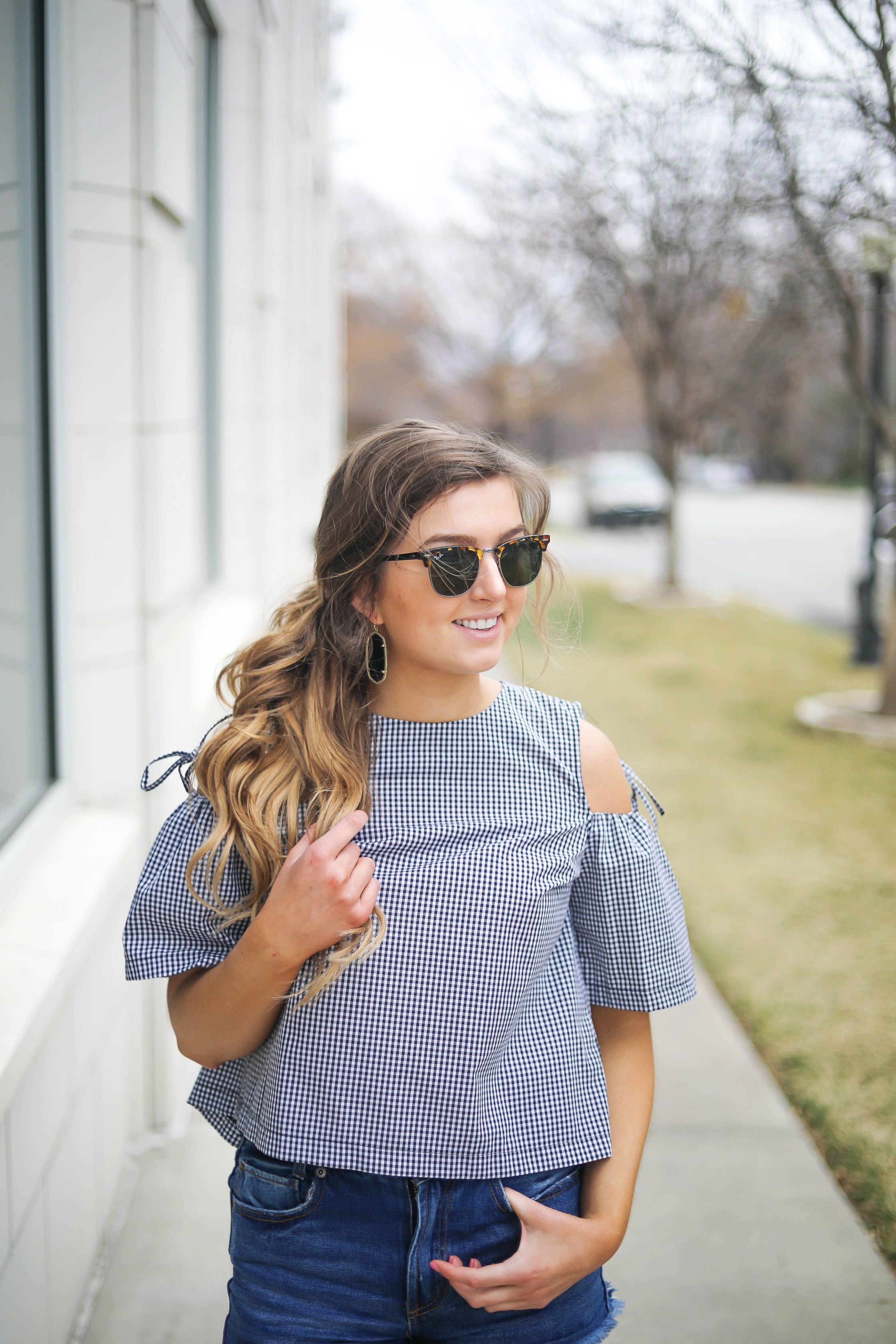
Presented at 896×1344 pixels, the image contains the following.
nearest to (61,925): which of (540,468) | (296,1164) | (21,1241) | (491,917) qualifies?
(21,1241)

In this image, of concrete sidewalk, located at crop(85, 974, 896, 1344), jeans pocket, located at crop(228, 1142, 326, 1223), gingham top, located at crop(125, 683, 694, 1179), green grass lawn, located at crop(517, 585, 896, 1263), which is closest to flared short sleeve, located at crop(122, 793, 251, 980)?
gingham top, located at crop(125, 683, 694, 1179)

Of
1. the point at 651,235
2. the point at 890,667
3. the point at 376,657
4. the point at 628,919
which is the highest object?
the point at 651,235

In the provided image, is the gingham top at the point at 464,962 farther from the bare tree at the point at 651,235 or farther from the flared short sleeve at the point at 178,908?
the bare tree at the point at 651,235

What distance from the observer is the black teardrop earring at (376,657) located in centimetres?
168

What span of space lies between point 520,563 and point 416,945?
54 centimetres

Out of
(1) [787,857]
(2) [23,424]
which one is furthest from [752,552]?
(2) [23,424]

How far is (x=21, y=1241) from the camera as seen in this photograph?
2.12 metres

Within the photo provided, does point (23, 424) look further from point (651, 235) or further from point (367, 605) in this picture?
point (651, 235)

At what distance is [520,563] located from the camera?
1611 millimetres

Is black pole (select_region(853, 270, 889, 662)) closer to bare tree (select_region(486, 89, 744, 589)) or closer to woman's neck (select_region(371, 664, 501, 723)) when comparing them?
bare tree (select_region(486, 89, 744, 589))

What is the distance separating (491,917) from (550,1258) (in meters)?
0.45

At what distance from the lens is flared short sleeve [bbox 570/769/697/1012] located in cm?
166

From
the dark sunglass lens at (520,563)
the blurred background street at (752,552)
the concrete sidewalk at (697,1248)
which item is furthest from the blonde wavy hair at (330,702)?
the blurred background street at (752,552)

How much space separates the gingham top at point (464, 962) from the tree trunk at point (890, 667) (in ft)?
24.1
